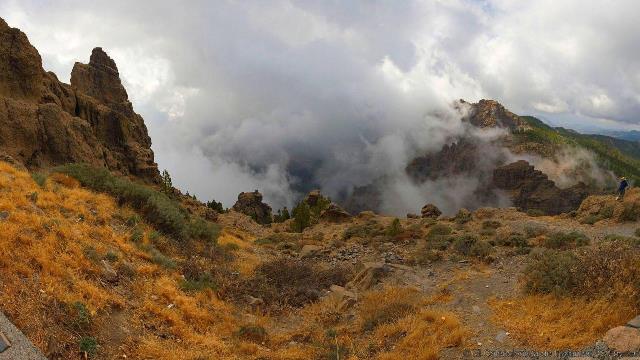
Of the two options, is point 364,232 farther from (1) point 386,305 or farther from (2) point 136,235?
(1) point 386,305

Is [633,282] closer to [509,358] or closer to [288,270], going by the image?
[509,358]

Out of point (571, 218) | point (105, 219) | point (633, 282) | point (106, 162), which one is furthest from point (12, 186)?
point (571, 218)

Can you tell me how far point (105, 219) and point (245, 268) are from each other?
24.5 ft

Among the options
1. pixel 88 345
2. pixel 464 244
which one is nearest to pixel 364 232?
pixel 464 244

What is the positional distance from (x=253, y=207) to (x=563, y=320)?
82212 mm

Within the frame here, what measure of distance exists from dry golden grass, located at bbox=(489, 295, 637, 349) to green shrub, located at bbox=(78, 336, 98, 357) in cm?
1041

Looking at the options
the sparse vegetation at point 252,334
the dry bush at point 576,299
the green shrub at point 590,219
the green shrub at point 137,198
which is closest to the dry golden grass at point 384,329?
the sparse vegetation at point 252,334

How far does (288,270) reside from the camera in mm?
21609

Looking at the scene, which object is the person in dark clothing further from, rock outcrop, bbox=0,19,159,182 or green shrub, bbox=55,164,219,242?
rock outcrop, bbox=0,19,159,182

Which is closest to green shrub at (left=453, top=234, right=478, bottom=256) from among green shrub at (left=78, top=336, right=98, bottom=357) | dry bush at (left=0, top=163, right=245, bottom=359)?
dry bush at (left=0, top=163, right=245, bottom=359)

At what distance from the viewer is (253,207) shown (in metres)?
90.5

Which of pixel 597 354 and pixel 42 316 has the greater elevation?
pixel 42 316

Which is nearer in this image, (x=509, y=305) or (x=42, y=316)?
(x=42, y=316)

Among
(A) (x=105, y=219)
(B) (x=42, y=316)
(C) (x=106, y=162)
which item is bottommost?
(B) (x=42, y=316)
